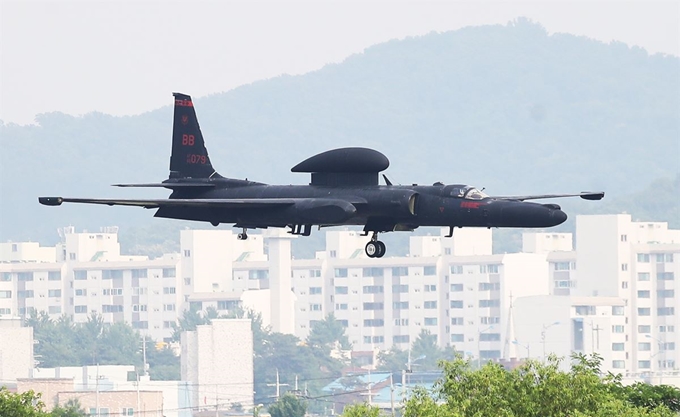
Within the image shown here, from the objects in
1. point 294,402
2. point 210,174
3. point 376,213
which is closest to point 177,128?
point 210,174

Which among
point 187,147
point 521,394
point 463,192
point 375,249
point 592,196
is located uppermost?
point 187,147

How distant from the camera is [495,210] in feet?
197

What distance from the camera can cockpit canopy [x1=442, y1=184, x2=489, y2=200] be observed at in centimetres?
6081

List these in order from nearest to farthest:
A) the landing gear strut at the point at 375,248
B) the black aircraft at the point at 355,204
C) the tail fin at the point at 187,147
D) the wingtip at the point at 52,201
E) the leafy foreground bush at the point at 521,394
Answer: the leafy foreground bush at the point at 521,394
the wingtip at the point at 52,201
the black aircraft at the point at 355,204
the landing gear strut at the point at 375,248
the tail fin at the point at 187,147

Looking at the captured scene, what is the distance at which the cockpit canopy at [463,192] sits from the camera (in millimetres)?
60812

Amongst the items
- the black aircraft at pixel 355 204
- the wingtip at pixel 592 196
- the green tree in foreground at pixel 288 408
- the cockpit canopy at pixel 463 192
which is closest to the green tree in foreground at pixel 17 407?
the black aircraft at pixel 355 204

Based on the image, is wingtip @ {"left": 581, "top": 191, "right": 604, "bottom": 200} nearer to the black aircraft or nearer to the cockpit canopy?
the black aircraft

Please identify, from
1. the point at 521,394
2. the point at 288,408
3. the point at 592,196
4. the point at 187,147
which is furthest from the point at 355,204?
the point at 288,408

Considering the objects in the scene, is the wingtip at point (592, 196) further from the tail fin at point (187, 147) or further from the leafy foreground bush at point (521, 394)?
the leafy foreground bush at point (521, 394)

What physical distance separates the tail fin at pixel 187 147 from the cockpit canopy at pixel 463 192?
11.6 meters

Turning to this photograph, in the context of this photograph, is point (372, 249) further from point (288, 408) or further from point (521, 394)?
point (288, 408)

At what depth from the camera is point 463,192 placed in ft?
200

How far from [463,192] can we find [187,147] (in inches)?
535

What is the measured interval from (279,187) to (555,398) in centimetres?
2007
